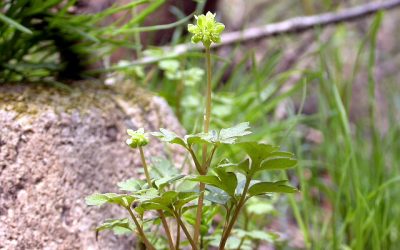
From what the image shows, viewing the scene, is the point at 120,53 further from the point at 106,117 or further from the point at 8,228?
the point at 8,228

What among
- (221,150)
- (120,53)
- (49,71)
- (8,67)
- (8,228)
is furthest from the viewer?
(120,53)

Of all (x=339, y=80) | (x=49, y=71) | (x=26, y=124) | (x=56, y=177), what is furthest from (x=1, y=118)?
(x=339, y=80)

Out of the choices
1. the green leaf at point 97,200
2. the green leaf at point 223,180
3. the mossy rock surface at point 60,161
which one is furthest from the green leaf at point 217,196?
the mossy rock surface at point 60,161

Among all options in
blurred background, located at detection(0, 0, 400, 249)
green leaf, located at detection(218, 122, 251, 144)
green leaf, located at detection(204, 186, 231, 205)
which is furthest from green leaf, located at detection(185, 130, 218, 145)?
blurred background, located at detection(0, 0, 400, 249)

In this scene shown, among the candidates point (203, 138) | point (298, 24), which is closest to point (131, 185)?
point (203, 138)

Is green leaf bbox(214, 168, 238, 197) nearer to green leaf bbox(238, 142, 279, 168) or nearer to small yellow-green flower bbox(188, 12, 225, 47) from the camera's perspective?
green leaf bbox(238, 142, 279, 168)

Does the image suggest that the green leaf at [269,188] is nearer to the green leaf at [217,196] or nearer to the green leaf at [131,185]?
the green leaf at [217,196]
